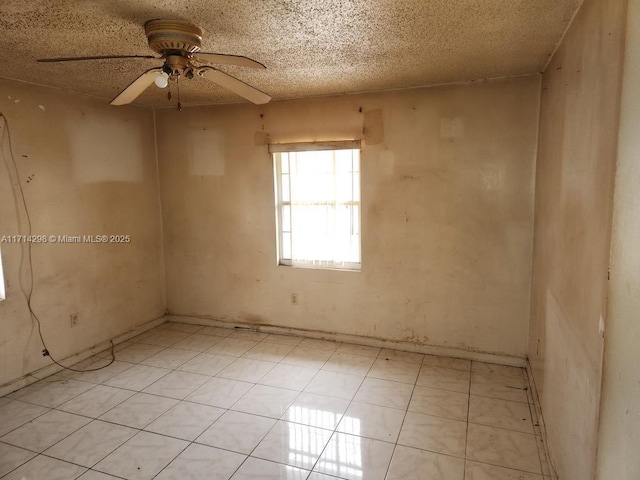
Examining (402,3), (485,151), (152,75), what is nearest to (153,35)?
(152,75)

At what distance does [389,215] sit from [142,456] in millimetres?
2556

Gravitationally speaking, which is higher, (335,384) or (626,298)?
(626,298)

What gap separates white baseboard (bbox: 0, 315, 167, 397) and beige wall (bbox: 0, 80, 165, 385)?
44 mm

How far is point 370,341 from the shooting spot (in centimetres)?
381

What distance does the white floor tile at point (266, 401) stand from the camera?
2.76 m

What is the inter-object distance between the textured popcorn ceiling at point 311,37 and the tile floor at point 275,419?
234 centimetres

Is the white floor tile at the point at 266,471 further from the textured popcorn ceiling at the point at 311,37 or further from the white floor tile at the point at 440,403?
the textured popcorn ceiling at the point at 311,37

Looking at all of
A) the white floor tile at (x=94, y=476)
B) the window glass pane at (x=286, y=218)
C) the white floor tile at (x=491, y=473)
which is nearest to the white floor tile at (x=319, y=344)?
the window glass pane at (x=286, y=218)

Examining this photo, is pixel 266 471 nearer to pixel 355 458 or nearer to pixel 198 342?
pixel 355 458

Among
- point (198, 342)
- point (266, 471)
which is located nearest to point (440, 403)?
point (266, 471)

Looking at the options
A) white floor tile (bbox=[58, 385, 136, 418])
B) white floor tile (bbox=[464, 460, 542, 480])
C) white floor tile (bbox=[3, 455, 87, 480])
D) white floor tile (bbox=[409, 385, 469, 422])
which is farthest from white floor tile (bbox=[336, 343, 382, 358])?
white floor tile (bbox=[3, 455, 87, 480])

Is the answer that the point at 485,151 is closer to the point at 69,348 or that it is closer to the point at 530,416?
the point at 530,416

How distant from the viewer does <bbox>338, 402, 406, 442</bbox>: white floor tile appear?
2.49m

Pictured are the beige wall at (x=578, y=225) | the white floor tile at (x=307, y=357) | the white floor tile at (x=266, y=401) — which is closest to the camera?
the beige wall at (x=578, y=225)
